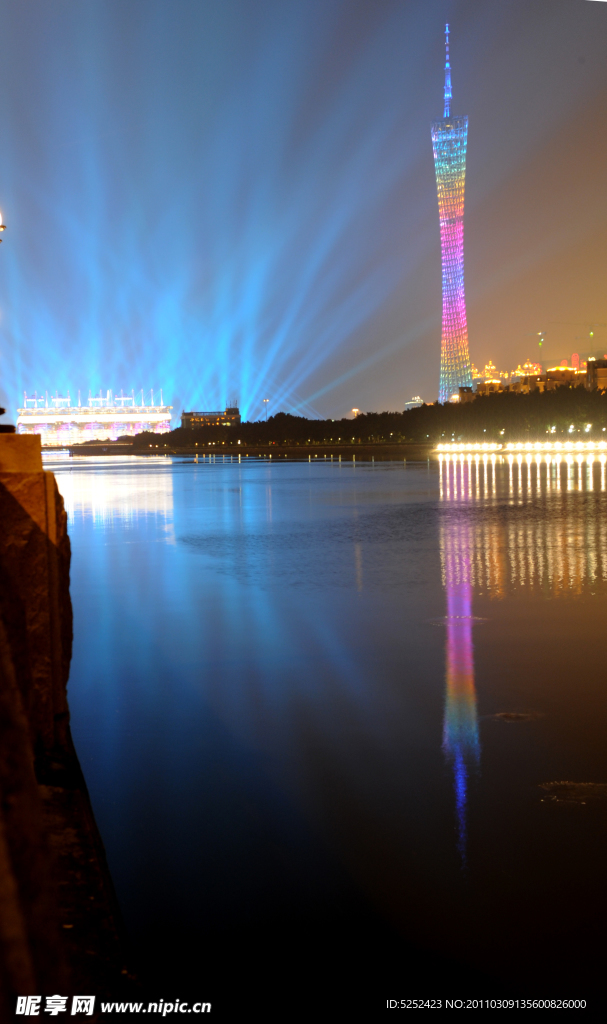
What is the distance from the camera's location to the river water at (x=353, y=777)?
3270 mm

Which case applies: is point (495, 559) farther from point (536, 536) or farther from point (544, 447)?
point (544, 447)

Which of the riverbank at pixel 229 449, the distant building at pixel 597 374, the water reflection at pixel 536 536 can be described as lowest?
the water reflection at pixel 536 536

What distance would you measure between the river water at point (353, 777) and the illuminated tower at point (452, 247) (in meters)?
106

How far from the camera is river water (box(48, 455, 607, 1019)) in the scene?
3.27 m

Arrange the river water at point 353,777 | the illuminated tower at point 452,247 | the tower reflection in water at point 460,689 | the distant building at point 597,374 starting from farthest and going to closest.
→ the distant building at point 597,374, the illuminated tower at point 452,247, the tower reflection in water at point 460,689, the river water at point 353,777

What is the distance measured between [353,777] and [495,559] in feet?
27.6

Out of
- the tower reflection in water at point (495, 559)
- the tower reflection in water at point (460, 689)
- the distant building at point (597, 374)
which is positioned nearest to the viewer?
the tower reflection in water at point (460, 689)

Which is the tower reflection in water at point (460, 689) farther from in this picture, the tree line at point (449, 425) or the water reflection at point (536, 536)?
the tree line at point (449, 425)

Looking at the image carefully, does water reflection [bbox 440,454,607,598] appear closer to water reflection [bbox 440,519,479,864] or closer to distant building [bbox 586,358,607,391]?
water reflection [bbox 440,519,479,864]

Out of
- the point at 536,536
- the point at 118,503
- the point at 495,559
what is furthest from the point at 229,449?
the point at 495,559

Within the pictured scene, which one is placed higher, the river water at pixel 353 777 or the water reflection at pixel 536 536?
the water reflection at pixel 536 536

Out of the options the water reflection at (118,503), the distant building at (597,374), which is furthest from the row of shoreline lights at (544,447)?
the distant building at (597,374)

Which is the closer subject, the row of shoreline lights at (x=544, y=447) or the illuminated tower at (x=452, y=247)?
the row of shoreline lights at (x=544, y=447)

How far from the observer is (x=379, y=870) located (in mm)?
3846
